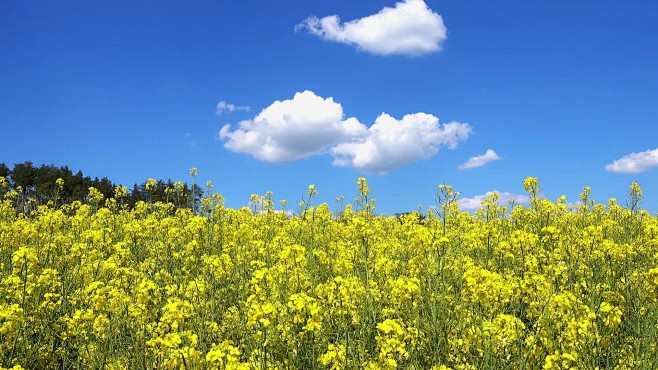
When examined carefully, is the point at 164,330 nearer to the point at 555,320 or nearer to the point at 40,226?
the point at 555,320

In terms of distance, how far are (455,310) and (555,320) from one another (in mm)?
931

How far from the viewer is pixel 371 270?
6238mm

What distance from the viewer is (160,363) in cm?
386

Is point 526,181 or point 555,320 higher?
point 526,181

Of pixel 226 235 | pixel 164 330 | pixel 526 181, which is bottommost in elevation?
pixel 164 330

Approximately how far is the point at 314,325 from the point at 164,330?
4.57 ft

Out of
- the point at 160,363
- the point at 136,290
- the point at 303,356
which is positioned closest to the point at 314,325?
the point at 303,356

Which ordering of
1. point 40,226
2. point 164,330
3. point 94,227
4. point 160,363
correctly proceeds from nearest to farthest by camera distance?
point 160,363
point 164,330
point 40,226
point 94,227

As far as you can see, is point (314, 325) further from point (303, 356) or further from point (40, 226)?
point (40, 226)

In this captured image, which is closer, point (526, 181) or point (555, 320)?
point (555, 320)

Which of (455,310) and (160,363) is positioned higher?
(455,310)

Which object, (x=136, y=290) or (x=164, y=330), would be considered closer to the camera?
(x=164, y=330)

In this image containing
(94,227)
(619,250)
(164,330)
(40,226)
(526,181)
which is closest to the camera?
(164,330)

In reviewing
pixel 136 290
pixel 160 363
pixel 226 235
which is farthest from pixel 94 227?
pixel 160 363
